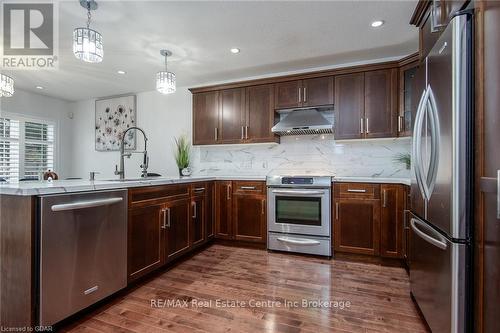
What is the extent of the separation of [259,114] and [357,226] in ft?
Answer: 6.39

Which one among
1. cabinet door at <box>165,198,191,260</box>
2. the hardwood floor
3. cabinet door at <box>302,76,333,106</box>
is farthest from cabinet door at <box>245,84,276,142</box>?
the hardwood floor

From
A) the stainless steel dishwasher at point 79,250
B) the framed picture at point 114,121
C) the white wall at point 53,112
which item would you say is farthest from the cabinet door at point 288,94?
the white wall at point 53,112

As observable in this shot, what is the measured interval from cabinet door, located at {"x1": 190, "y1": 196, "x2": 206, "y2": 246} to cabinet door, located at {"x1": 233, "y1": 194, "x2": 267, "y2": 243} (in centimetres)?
44

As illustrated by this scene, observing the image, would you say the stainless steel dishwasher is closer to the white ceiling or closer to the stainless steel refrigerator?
the white ceiling

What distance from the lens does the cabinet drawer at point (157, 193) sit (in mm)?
2160

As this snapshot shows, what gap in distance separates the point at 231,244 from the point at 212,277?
106cm

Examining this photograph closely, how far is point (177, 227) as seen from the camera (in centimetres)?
272

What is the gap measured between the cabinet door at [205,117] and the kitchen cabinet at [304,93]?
0.99 meters

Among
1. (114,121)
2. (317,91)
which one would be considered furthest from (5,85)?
(317,91)

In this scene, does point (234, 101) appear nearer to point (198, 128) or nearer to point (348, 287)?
point (198, 128)

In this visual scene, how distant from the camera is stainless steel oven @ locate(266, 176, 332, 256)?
9.74ft

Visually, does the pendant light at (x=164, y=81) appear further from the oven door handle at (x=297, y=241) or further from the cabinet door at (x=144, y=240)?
the oven door handle at (x=297, y=241)

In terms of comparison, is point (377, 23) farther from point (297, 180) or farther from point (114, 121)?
point (114, 121)

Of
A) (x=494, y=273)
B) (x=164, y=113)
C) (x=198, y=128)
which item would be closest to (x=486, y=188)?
(x=494, y=273)
